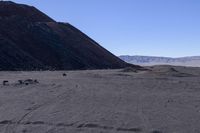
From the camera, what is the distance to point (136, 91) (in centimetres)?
2155

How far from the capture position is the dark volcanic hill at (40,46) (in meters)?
52.8

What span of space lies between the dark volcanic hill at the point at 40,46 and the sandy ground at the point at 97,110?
92.4 ft

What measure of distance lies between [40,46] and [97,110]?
154ft

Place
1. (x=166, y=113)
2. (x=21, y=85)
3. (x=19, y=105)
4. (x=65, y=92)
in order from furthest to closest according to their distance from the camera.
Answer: (x=21, y=85)
(x=65, y=92)
(x=19, y=105)
(x=166, y=113)

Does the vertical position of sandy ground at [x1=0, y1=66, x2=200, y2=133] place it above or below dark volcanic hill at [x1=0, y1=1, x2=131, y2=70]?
below

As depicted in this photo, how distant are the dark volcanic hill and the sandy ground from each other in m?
28.2

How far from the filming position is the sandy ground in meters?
12.7

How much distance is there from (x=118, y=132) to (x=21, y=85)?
1175 centimetres

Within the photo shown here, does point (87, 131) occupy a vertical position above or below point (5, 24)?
below

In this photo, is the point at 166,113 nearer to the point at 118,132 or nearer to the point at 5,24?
the point at 118,132

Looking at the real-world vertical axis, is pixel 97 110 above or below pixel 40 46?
below

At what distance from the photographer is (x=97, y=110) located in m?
15.2

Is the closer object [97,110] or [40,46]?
[97,110]

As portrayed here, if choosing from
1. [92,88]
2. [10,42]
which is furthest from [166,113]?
[10,42]
